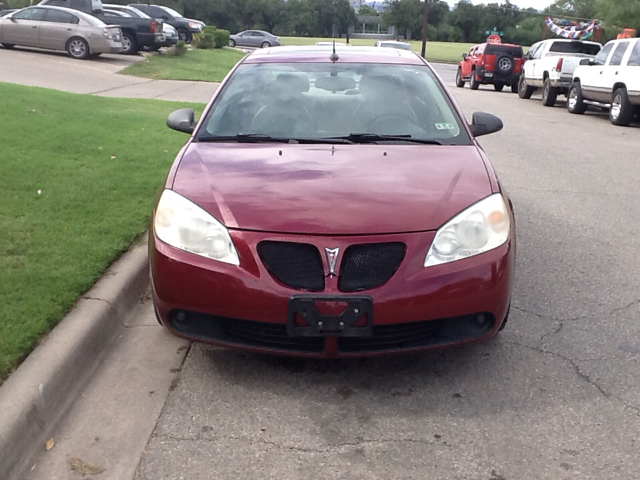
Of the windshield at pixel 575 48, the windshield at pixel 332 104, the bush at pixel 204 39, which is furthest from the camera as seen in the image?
the bush at pixel 204 39

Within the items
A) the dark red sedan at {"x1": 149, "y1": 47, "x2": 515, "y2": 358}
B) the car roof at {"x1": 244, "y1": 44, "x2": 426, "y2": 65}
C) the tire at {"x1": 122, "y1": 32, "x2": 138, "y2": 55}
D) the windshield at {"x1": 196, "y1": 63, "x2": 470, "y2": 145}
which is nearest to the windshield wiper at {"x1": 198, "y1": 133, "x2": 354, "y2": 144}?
the windshield at {"x1": 196, "y1": 63, "x2": 470, "y2": 145}

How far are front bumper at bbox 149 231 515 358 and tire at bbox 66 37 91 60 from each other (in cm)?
2131

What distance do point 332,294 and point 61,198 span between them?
3.44 metres

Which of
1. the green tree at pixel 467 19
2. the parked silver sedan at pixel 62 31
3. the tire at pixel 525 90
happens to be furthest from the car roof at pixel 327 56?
the green tree at pixel 467 19

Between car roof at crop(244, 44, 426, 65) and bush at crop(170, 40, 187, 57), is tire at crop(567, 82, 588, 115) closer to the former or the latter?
car roof at crop(244, 44, 426, 65)

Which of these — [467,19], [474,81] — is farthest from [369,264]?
[467,19]

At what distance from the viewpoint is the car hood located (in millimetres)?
3436

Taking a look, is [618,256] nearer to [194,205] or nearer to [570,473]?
[570,473]

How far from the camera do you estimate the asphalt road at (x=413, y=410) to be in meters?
2.96

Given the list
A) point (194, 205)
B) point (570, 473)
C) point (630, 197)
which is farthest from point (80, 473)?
point (630, 197)

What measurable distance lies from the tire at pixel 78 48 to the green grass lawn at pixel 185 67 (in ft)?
5.25

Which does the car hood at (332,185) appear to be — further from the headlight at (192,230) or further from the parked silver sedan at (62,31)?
the parked silver sedan at (62,31)

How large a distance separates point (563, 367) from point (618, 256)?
7.67ft

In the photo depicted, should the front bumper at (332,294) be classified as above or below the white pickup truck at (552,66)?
above
